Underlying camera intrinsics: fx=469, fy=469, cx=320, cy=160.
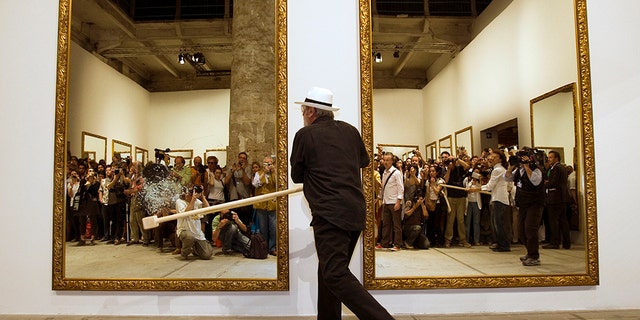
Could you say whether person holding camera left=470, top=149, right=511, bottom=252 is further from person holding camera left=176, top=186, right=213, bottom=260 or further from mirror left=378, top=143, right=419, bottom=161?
person holding camera left=176, top=186, right=213, bottom=260

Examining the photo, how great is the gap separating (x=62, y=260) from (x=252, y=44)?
2318 mm

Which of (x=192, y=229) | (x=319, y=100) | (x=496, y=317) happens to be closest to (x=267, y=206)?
(x=192, y=229)

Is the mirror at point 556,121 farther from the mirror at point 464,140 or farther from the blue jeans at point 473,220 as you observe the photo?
the blue jeans at point 473,220

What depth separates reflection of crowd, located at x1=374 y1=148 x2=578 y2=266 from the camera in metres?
3.69

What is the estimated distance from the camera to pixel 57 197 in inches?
149

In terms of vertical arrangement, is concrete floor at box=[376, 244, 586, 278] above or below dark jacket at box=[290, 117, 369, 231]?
below

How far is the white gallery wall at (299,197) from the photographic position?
12.2ft

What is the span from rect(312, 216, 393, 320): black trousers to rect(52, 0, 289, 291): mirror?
33.4 inches

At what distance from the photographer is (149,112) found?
379cm

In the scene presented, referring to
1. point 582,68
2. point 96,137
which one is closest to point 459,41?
point 582,68

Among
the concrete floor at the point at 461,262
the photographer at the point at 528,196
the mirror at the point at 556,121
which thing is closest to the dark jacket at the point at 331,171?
the concrete floor at the point at 461,262

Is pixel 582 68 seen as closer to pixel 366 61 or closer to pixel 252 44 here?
pixel 366 61

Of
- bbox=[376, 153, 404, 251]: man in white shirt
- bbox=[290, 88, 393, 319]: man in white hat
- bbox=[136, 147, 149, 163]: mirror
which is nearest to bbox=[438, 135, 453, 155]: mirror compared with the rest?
bbox=[376, 153, 404, 251]: man in white shirt

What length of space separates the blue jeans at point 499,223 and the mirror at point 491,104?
90 mm
